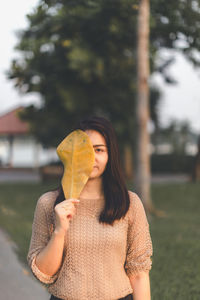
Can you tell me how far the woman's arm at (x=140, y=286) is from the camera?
7.04 ft

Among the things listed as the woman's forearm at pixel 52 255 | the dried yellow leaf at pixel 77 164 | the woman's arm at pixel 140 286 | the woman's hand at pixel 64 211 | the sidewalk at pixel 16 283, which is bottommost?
the sidewalk at pixel 16 283

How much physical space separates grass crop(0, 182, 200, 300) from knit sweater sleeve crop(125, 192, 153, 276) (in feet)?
8.68

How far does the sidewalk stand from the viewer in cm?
455

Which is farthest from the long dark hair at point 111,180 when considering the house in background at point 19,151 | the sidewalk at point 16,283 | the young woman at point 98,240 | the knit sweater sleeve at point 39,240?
the house in background at point 19,151

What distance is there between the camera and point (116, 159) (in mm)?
2199

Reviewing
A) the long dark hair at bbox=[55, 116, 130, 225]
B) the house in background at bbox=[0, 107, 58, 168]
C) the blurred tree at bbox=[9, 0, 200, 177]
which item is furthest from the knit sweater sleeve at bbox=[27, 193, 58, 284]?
the house in background at bbox=[0, 107, 58, 168]

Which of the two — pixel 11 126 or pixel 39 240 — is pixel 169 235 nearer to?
pixel 39 240

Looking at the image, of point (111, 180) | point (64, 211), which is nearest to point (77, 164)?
point (64, 211)

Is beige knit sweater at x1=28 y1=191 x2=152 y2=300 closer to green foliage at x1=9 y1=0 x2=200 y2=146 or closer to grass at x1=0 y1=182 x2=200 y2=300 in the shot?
grass at x1=0 y1=182 x2=200 y2=300

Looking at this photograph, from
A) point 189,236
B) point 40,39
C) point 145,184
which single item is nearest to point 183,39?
point 145,184

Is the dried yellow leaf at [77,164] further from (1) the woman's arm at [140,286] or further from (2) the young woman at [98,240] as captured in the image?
(1) the woman's arm at [140,286]

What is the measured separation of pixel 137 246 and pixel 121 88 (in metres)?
15.1

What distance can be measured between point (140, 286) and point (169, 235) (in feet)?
21.0

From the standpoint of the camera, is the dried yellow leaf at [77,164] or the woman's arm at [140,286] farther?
the woman's arm at [140,286]
